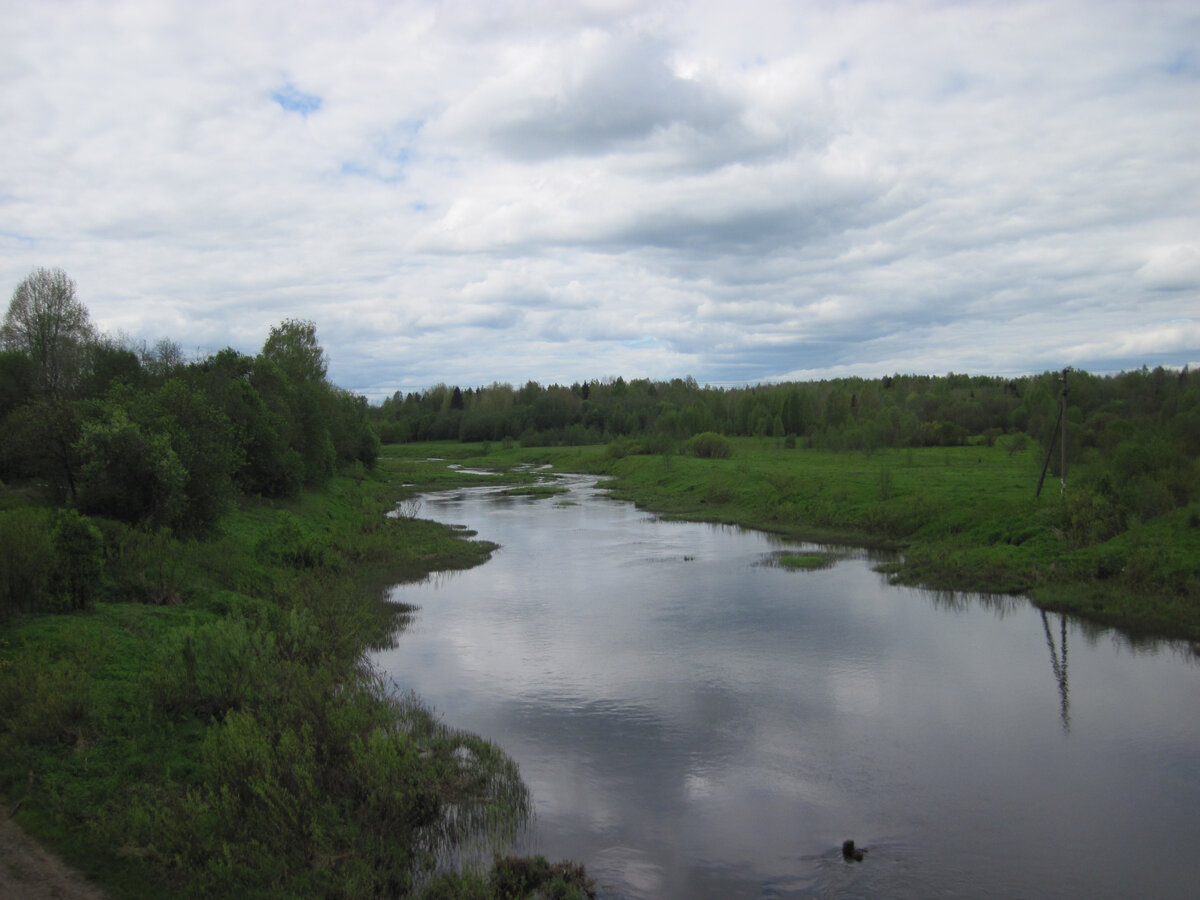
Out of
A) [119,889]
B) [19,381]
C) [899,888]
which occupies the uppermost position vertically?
[19,381]

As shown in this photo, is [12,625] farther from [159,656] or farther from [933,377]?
[933,377]

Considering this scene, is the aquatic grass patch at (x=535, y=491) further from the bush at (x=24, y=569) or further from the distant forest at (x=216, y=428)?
the bush at (x=24, y=569)

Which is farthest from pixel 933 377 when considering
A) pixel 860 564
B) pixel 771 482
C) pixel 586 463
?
pixel 860 564

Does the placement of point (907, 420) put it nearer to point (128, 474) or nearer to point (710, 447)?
point (710, 447)

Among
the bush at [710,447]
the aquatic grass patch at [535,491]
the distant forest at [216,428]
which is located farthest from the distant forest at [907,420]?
the aquatic grass patch at [535,491]

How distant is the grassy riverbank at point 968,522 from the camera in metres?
21.4

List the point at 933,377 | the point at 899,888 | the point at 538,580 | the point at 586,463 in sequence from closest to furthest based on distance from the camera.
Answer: the point at 899,888, the point at 538,580, the point at 586,463, the point at 933,377

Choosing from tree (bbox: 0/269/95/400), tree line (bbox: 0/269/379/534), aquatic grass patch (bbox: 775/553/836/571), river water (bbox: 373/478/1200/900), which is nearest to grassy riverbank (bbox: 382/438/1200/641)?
river water (bbox: 373/478/1200/900)

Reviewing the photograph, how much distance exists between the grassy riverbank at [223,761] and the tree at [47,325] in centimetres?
1208

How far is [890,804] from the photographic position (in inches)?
438

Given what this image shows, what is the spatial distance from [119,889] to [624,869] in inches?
213

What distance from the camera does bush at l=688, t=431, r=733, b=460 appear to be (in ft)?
250

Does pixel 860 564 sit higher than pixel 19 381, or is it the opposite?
pixel 19 381

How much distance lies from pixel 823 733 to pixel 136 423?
18.9 m
